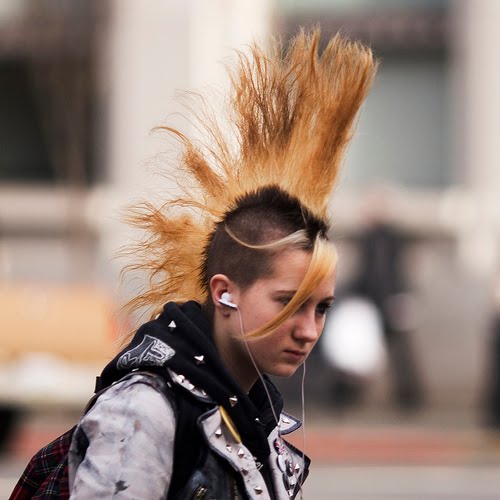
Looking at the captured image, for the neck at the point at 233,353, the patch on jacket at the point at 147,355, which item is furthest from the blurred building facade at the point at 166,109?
the patch on jacket at the point at 147,355

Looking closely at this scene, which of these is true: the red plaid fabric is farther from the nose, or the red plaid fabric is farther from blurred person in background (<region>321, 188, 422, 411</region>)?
blurred person in background (<region>321, 188, 422, 411</region>)

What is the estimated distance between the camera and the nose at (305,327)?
294cm

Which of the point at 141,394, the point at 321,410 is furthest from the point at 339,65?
the point at 321,410

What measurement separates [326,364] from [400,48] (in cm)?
416

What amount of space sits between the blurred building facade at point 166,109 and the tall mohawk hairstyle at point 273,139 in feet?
41.6

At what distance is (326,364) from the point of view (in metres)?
14.3

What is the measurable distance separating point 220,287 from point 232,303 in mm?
42

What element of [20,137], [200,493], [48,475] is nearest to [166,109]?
[20,137]

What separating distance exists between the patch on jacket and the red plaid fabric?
0.16 meters

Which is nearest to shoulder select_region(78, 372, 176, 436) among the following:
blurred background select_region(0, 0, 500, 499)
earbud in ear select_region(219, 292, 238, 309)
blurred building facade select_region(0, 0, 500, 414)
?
earbud in ear select_region(219, 292, 238, 309)

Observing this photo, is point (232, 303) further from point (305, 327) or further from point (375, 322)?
point (375, 322)

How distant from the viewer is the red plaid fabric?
282cm

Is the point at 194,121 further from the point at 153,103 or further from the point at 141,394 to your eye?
the point at 153,103

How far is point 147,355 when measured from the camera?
2846mm
